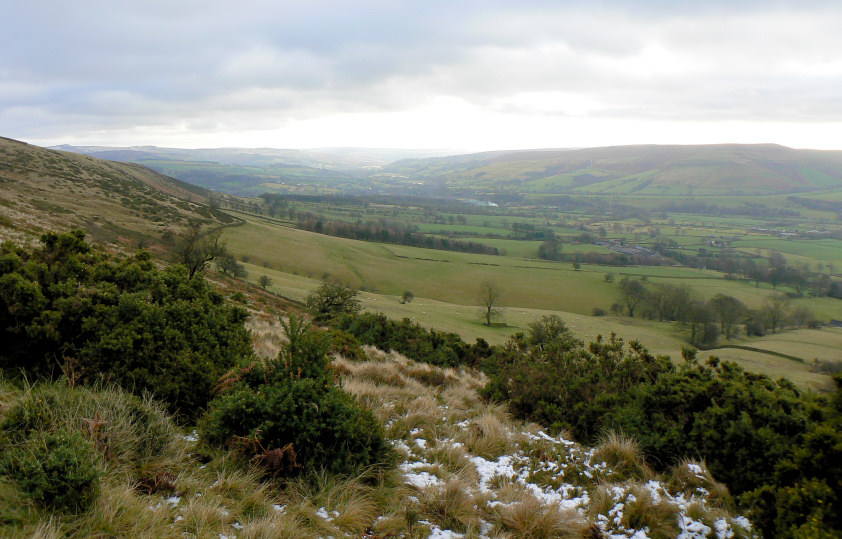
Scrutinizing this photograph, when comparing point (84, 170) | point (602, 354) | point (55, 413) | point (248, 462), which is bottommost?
point (602, 354)

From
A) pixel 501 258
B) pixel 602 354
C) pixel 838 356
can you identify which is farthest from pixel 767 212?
pixel 602 354

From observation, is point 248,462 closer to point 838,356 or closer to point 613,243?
point 838,356

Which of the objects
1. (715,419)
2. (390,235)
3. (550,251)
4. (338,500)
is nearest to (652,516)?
(715,419)

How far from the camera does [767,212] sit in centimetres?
17962

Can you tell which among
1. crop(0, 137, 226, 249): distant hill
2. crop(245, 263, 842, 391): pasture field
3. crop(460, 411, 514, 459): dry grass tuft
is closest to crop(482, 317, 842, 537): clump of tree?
crop(460, 411, 514, 459): dry grass tuft

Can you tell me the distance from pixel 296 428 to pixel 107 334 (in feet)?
10.1

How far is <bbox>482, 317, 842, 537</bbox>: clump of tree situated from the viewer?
11.0 ft

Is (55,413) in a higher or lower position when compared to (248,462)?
higher

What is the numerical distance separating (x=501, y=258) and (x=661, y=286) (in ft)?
111

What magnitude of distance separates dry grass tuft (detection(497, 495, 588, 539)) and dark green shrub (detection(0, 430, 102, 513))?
3725mm

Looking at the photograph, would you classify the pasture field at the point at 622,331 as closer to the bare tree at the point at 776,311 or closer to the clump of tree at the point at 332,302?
the bare tree at the point at 776,311

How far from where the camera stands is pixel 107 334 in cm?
565

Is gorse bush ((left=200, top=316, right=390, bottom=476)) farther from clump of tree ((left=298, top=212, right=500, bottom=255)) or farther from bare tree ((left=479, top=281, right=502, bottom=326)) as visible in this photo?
clump of tree ((left=298, top=212, right=500, bottom=255))

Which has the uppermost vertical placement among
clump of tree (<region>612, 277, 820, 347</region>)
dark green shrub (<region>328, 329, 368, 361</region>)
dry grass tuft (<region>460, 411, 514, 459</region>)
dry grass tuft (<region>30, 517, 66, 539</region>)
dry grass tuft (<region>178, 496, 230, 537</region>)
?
dry grass tuft (<region>30, 517, 66, 539</region>)
